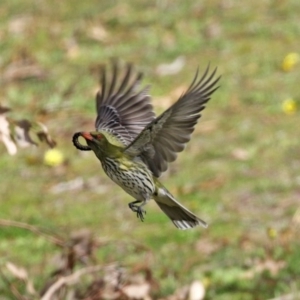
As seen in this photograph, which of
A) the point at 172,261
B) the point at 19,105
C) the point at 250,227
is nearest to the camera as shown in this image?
the point at 172,261

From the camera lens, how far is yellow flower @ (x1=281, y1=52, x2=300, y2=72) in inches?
416

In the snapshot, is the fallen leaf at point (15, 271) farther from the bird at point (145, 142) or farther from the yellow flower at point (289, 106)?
the yellow flower at point (289, 106)

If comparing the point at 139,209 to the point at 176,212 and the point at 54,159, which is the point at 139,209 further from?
the point at 54,159

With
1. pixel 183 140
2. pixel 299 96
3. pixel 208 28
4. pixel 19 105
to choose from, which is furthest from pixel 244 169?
pixel 183 140

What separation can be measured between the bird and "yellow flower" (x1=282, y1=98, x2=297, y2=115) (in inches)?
229

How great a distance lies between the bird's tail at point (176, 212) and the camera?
11.7 feet

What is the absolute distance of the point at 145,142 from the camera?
3141 mm

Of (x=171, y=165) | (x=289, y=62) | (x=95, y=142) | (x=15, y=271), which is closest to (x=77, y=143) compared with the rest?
(x=95, y=142)

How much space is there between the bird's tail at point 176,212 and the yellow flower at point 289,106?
19.3 feet

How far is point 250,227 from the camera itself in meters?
6.93

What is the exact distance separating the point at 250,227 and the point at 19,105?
4.11m

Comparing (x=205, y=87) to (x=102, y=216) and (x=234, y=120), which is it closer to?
(x=102, y=216)

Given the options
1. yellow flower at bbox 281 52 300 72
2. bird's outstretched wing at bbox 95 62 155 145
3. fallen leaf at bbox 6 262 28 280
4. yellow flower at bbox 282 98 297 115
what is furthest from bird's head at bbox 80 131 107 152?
yellow flower at bbox 281 52 300 72

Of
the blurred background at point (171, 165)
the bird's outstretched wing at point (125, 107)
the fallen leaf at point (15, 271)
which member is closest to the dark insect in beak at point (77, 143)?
the bird's outstretched wing at point (125, 107)
